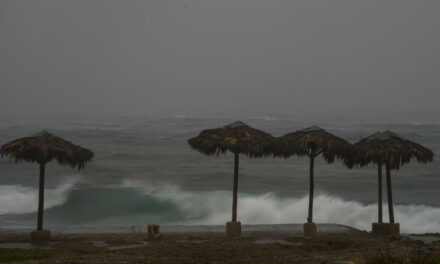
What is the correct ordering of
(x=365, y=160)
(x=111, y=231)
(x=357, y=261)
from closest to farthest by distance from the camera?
1. (x=357, y=261)
2. (x=365, y=160)
3. (x=111, y=231)

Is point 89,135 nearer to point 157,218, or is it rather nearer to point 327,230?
point 157,218

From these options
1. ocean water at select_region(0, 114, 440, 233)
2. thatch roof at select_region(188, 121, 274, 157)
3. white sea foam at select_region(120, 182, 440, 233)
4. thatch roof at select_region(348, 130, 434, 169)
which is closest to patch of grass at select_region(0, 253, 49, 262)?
ocean water at select_region(0, 114, 440, 233)

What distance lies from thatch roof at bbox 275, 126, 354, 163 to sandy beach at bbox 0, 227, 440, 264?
87.1 inches

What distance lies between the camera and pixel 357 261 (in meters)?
9.65

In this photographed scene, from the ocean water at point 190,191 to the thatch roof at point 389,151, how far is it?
8259 mm

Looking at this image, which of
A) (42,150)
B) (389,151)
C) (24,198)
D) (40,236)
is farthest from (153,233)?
(24,198)

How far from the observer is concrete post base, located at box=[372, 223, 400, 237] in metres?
15.5

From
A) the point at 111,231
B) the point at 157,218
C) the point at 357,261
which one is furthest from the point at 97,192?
the point at 357,261

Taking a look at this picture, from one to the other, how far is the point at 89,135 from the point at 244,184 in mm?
32828

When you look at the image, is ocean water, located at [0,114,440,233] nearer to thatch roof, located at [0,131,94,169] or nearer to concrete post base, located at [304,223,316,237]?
thatch roof, located at [0,131,94,169]

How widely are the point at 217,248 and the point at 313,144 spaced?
4.24m

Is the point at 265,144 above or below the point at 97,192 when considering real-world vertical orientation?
above

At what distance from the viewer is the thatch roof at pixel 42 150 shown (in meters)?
14.7

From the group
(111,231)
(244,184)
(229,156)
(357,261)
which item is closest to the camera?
(357,261)
